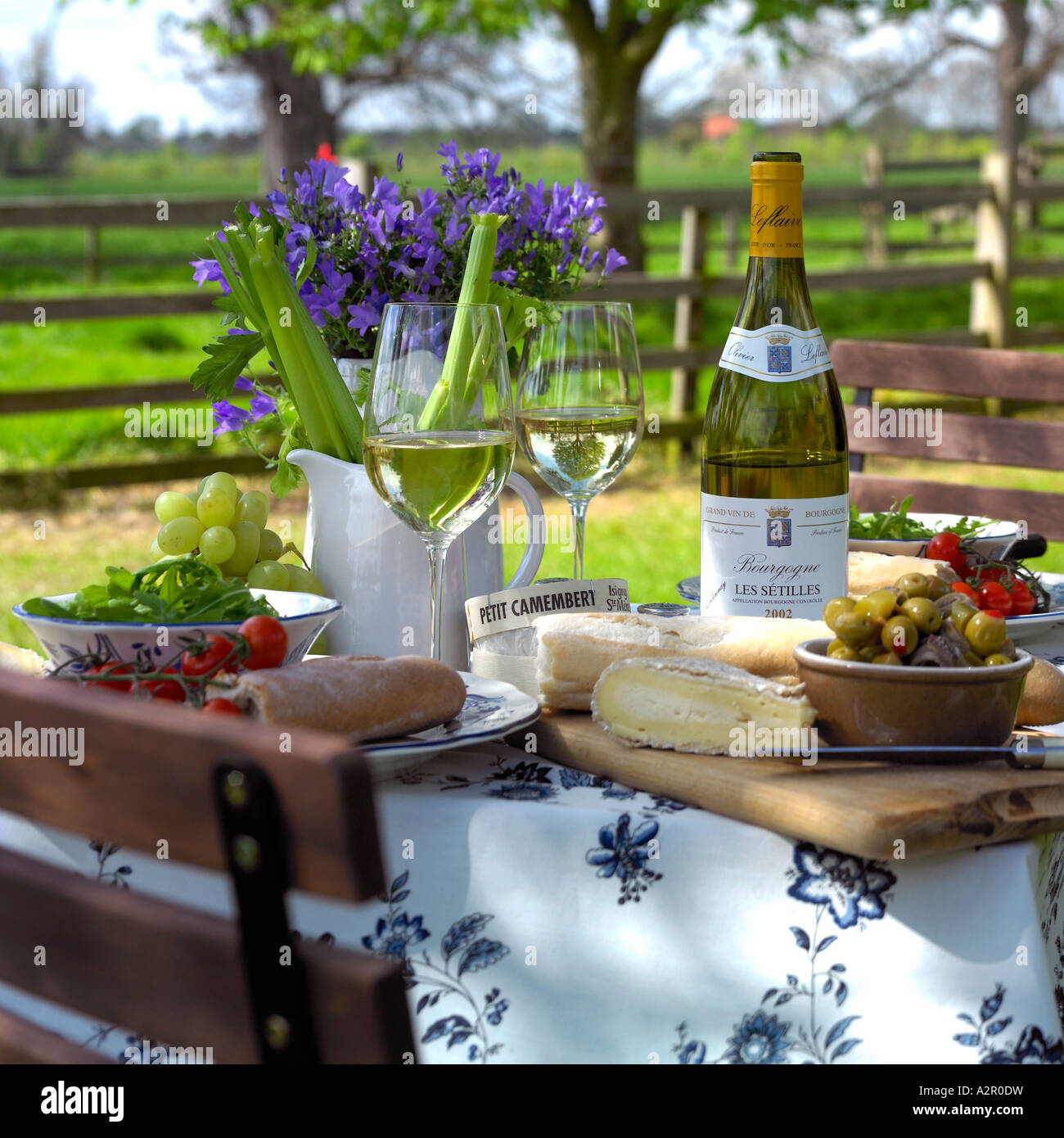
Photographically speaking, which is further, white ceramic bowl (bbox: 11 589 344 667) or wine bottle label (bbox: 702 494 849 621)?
wine bottle label (bbox: 702 494 849 621)

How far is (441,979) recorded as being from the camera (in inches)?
42.8

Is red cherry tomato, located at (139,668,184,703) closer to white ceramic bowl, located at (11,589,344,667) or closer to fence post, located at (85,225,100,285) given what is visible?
white ceramic bowl, located at (11,589,344,667)

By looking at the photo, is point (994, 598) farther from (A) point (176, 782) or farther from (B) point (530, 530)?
(A) point (176, 782)

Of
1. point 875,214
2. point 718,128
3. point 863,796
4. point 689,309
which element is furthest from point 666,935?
point 718,128

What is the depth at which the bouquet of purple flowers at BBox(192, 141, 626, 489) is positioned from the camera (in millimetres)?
1584

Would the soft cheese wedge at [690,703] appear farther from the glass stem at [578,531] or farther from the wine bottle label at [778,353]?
the wine bottle label at [778,353]

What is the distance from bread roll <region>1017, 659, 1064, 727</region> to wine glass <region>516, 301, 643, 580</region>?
0.54 meters

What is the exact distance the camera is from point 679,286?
880cm

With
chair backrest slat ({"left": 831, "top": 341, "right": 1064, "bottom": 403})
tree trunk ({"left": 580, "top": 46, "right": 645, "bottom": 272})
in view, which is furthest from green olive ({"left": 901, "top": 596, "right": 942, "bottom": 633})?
tree trunk ({"left": 580, "top": 46, "right": 645, "bottom": 272})

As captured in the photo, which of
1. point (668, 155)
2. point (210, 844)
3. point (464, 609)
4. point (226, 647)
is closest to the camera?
point (210, 844)

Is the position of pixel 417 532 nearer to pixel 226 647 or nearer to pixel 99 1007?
→ pixel 226 647

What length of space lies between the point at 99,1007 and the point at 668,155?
56.3 m

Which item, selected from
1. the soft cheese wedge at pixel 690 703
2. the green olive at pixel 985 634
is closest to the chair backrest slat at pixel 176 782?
the soft cheese wedge at pixel 690 703
